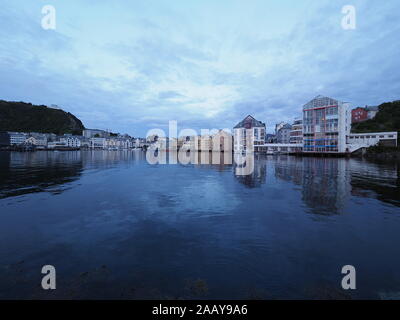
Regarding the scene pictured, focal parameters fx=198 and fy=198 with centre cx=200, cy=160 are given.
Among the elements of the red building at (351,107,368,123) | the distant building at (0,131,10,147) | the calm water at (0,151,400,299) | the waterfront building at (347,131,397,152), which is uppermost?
the red building at (351,107,368,123)

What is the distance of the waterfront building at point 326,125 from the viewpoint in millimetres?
80062

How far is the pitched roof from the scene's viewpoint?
150 meters

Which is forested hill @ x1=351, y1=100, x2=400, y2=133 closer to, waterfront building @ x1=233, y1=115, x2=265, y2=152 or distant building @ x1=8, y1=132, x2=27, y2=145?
waterfront building @ x1=233, y1=115, x2=265, y2=152

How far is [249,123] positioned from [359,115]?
66.1 meters

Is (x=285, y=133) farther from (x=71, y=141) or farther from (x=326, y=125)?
(x=71, y=141)

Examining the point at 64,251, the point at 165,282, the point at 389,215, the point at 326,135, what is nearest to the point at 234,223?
the point at 165,282

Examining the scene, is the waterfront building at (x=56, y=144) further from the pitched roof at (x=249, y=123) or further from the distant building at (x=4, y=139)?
the pitched roof at (x=249, y=123)

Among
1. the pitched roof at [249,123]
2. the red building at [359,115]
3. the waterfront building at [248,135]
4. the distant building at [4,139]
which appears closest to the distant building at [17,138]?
the distant building at [4,139]

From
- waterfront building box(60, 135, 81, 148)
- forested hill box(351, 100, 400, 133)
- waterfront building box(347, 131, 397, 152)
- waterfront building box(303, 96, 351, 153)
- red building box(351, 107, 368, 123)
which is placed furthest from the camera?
waterfront building box(60, 135, 81, 148)

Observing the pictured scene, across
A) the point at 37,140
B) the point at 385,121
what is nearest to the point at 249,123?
the point at 385,121

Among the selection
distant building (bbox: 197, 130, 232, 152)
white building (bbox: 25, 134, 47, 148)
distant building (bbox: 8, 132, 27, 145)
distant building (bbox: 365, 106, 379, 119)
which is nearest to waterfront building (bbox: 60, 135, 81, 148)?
white building (bbox: 25, 134, 47, 148)

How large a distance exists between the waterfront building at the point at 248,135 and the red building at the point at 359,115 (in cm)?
5245

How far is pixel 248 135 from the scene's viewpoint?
146 meters

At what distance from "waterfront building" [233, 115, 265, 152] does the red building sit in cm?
5245
